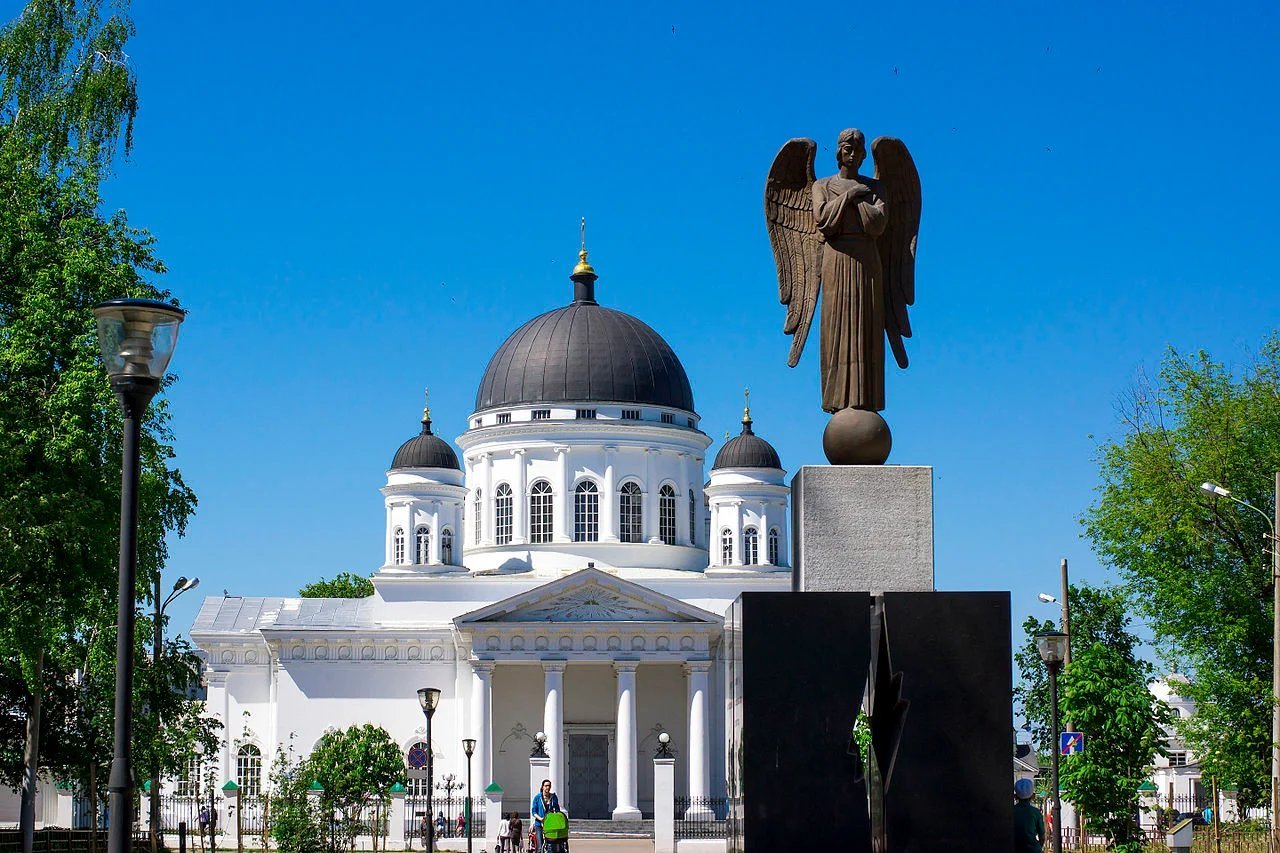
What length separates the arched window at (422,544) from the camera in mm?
66250

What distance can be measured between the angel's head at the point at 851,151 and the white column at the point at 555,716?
157 ft

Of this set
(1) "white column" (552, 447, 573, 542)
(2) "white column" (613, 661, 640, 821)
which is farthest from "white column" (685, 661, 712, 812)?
(1) "white column" (552, 447, 573, 542)

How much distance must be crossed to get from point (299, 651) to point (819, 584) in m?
52.7

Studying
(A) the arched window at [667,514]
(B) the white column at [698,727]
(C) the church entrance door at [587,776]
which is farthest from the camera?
(A) the arched window at [667,514]

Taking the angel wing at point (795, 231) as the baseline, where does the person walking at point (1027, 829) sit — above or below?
below

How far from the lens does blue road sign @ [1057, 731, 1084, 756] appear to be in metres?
26.5

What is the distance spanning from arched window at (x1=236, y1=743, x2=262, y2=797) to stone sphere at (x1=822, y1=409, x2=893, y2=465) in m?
55.0

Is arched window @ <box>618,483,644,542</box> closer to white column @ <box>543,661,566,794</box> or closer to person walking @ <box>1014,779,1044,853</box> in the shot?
white column @ <box>543,661,566,794</box>

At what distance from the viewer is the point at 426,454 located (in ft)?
219

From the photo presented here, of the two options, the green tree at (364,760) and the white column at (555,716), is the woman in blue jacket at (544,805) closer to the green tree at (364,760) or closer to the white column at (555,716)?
the green tree at (364,760)

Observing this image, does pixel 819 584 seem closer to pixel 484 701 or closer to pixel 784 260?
pixel 784 260

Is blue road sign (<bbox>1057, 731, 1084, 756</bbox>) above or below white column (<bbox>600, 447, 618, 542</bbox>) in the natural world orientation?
below

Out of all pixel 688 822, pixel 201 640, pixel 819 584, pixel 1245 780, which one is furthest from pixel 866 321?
pixel 201 640

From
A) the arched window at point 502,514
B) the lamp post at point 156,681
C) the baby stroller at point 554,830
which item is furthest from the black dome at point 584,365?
the baby stroller at point 554,830
